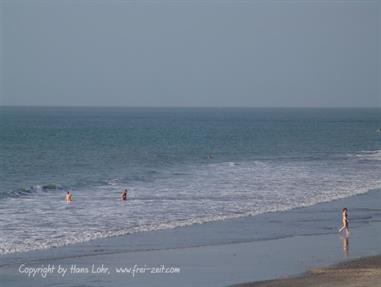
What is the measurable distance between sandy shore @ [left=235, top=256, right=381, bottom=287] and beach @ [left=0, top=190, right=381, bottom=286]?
0.03m

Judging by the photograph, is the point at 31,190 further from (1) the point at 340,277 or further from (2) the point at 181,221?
(1) the point at 340,277

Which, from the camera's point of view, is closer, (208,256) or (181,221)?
(208,256)

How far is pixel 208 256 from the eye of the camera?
922 inches

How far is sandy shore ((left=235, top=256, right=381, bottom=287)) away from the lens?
1941cm

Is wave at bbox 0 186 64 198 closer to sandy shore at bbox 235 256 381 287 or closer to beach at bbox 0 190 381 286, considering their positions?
beach at bbox 0 190 381 286

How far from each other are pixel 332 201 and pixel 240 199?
14.3 ft

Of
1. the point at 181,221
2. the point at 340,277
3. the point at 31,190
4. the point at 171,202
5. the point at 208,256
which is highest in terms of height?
the point at 31,190

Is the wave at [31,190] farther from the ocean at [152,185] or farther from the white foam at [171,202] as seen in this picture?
the white foam at [171,202]

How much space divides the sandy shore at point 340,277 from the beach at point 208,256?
29mm

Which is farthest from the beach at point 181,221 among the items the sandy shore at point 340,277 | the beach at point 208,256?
the sandy shore at point 340,277

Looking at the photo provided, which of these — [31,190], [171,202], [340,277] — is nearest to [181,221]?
[171,202]

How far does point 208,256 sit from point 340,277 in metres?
4.62

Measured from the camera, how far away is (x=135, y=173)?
54750 millimetres

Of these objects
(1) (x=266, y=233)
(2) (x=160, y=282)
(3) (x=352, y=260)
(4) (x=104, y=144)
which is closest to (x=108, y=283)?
(2) (x=160, y=282)
